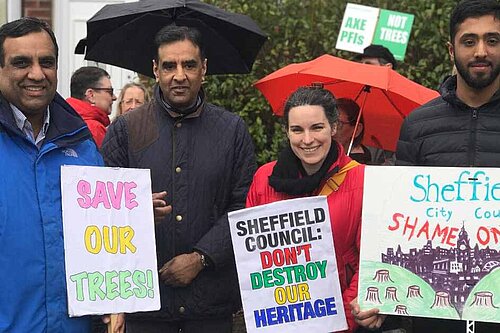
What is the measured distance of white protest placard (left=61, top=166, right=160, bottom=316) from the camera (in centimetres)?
397

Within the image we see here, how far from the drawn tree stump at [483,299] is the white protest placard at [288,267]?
585mm

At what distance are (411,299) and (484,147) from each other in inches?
28.4

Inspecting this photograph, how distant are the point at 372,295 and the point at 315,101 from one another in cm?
91

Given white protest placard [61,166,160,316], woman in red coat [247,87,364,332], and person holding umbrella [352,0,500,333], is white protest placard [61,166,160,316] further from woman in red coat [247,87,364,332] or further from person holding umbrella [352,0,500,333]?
person holding umbrella [352,0,500,333]

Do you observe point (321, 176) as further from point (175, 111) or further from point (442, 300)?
point (175, 111)

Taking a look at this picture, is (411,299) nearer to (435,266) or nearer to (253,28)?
(435,266)

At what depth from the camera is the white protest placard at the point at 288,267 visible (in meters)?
4.32

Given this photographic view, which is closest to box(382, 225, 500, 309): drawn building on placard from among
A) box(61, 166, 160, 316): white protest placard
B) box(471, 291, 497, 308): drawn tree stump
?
box(471, 291, 497, 308): drawn tree stump

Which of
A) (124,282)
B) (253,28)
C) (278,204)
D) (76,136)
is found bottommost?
(124,282)

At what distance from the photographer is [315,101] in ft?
14.6

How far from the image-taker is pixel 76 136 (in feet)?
13.3

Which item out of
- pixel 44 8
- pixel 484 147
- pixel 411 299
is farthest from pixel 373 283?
pixel 44 8

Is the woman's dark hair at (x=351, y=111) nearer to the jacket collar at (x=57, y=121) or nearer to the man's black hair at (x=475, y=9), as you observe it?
the man's black hair at (x=475, y=9)

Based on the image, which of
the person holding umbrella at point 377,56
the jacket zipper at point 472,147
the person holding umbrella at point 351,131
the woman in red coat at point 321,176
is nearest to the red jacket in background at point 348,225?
the woman in red coat at point 321,176
